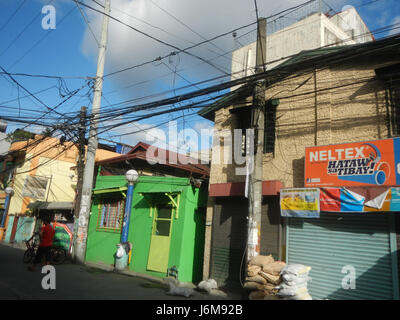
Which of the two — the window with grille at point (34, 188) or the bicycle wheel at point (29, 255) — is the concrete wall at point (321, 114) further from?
the window with grille at point (34, 188)

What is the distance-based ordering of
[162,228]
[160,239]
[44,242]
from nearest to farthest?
[44,242], [160,239], [162,228]

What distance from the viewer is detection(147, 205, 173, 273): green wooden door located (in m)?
12.1

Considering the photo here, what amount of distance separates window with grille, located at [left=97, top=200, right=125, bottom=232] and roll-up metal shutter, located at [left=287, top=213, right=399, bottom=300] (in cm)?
823

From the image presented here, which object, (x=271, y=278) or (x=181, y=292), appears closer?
(x=271, y=278)

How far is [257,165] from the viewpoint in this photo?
894 centimetres

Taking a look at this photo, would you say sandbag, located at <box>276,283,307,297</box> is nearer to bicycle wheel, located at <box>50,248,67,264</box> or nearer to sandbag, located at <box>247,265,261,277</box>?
sandbag, located at <box>247,265,261,277</box>

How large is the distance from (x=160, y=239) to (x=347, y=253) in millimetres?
6764

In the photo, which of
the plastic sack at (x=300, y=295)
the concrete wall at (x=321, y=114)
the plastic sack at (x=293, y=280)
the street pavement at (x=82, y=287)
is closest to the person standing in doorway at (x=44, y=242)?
the street pavement at (x=82, y=287)

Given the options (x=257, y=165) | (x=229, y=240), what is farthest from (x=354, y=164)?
(x=229, y=240)

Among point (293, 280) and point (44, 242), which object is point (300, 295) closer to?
point (293, 280)

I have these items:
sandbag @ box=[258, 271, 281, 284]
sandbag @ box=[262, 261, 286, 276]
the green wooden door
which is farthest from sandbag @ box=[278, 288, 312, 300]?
the green wooden door

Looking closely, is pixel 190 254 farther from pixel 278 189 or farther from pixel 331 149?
pixel 331 149

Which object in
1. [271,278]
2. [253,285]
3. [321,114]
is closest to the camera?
[271,278]

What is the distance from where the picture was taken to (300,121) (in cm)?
993
